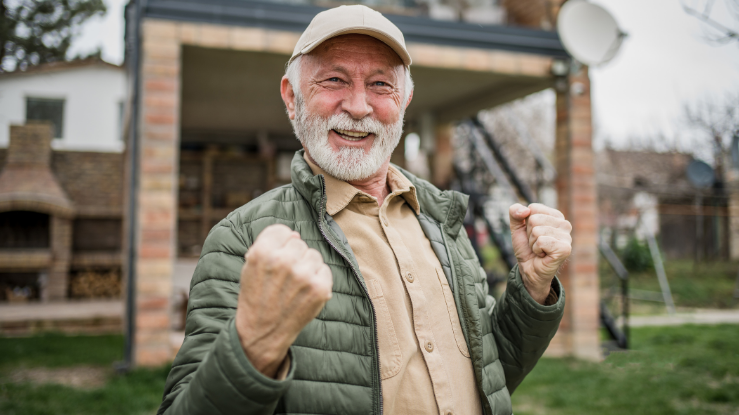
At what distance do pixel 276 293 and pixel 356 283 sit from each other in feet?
1.29

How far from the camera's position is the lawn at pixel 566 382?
4102mm

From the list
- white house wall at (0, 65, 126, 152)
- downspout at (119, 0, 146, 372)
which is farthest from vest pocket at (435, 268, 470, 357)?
white house wall at (0, 65, 126, 152)

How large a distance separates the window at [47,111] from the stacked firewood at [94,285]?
7732 mm

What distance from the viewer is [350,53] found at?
4.89 ft

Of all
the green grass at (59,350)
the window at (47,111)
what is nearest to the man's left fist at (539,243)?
the green grass at (59,350)

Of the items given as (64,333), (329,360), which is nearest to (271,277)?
(329,360)

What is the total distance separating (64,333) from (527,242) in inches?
309

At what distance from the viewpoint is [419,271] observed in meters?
1.46

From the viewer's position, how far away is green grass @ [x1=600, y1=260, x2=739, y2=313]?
10070 millimetres

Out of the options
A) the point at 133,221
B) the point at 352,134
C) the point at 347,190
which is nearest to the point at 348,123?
the point at 352,134

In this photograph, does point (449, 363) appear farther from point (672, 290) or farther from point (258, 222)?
point (672, 290)

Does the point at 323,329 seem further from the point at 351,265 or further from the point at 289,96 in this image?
the point at 289,96

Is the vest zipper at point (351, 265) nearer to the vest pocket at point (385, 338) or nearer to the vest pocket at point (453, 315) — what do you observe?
the vest pocket at point (385, 338)

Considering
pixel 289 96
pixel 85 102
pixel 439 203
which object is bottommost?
pixel 439 203
